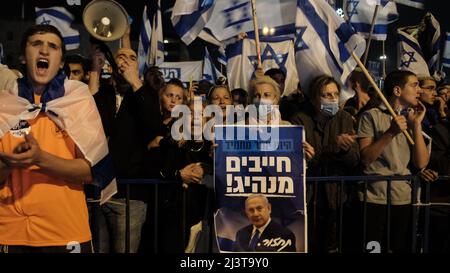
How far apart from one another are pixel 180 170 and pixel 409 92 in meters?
2.28

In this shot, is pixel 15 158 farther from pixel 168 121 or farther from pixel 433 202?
pixel 433 202

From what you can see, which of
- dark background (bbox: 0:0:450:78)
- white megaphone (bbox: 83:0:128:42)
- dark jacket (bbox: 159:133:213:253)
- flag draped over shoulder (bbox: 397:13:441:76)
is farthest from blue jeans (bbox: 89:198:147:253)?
dark background (bbox: 0:0:450:78)

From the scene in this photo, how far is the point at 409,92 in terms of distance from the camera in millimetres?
5672

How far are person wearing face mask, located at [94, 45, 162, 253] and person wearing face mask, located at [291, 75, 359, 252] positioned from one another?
1.32 metres

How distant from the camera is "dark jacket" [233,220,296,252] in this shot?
14.9 ft

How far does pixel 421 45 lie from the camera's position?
10695mm

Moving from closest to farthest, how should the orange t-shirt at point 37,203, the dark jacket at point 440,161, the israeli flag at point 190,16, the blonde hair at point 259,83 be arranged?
the orange t-shirt at point 37,203, the blonde hair at point 259,83, the dark jacket at point 440,161, the israeli flag at point 190,16

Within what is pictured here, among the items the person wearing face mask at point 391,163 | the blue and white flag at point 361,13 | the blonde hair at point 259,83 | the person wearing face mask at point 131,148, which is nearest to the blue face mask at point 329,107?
the person wearing face mask at point 391,163

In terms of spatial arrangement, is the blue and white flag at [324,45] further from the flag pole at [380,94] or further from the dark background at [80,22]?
the dark background at [80,22]

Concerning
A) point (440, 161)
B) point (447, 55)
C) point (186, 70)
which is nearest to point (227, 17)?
point (440, 161)

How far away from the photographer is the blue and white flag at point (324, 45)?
19.1ft

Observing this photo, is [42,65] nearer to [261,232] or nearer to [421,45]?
[261,232]

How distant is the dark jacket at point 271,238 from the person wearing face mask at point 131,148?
3.82 ft

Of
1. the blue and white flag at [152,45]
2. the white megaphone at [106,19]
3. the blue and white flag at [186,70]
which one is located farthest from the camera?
the blue and white flag at [186,70]
